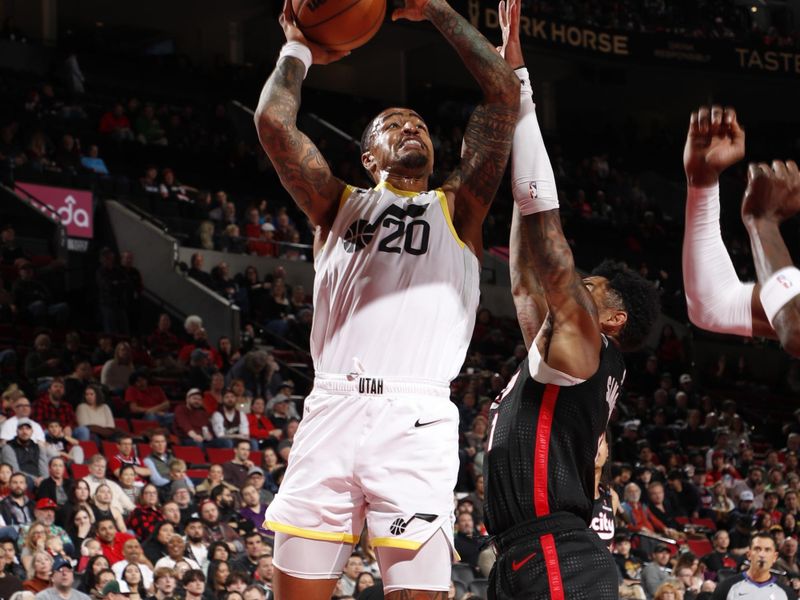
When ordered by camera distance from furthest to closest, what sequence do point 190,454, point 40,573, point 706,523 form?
point 706,523, point 190,454, point 40,573

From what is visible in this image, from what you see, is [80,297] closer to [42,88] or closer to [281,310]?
[281,310]

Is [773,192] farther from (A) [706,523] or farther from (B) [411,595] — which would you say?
(A) [706,523]

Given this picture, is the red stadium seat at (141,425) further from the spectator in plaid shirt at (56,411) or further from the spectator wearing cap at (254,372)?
the spectator wearing cap at (254,372)

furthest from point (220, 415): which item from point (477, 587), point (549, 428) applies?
point (549, 428)

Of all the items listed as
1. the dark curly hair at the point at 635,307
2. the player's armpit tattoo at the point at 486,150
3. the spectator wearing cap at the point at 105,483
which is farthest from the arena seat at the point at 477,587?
the player's armpit tattoo at the point at 486,150

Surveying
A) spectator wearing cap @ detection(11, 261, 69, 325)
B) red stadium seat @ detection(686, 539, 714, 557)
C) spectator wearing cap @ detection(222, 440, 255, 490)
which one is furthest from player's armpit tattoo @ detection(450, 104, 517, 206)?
spectator wearing cap @ detection(11, 261, 69, 325)

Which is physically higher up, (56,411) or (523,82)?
(523,82)

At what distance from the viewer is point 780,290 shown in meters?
2.80

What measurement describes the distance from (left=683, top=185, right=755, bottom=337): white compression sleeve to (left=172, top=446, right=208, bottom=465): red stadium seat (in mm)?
9097

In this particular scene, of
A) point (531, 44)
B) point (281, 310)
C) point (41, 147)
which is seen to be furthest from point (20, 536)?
point (531, 44)

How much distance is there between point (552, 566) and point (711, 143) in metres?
1.37

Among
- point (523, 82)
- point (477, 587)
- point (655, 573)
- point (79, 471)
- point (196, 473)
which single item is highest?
point (523, 82)

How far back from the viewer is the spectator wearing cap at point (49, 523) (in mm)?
9117

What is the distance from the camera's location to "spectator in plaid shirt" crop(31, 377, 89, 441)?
11125 millimetres
